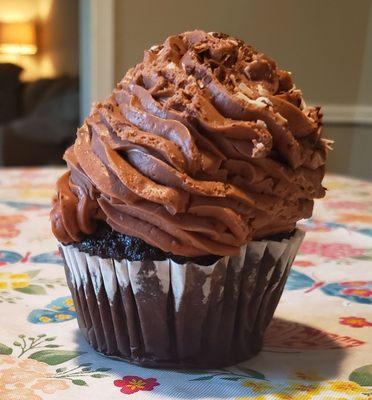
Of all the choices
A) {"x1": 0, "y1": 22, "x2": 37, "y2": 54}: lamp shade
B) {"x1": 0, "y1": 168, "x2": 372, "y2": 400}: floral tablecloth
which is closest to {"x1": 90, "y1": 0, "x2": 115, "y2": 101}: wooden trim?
{"x1": 0, "y1": 168, "x2": 372, "y2": 400}: floral tablecloth

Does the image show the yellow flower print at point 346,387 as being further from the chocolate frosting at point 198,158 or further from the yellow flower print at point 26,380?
the yellow flower print at point 26,380

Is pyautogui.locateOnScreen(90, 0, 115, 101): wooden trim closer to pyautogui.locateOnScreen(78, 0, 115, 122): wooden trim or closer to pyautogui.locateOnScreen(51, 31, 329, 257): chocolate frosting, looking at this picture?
pyautogui.locateOnScreen(78, 0, 115, 122): wooden trim

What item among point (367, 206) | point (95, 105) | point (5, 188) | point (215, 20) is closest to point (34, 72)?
point (215, 20)

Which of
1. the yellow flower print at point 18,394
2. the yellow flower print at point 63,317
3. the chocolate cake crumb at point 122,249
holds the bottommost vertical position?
the yellow flower print at point 63,317

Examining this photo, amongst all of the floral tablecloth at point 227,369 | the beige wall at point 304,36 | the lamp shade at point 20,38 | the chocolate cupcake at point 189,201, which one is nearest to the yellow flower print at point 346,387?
the floral tablecloth at point 227,369

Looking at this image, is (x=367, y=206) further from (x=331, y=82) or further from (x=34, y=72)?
(x=34, y=72)

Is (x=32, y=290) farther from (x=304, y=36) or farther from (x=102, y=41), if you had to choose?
(x=304, y=36)

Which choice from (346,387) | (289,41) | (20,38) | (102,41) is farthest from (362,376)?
(20,38)
